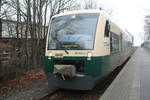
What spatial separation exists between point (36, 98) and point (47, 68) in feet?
3.68

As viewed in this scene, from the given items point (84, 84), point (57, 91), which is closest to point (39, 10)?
point (57, 91)

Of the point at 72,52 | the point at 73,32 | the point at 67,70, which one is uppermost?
the point at 73,32

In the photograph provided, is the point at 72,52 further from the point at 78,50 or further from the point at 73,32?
the point at 73,32

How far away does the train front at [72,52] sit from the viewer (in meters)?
5.71

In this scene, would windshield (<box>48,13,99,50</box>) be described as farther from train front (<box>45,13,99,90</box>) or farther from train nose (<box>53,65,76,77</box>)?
train nose (<box>53,65,76,77</box>)

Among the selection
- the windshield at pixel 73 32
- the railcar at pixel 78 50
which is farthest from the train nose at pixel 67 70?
the windshield at pixel 73 32

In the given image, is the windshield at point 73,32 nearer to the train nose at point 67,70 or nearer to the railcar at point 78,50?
the railcar at point 78,50

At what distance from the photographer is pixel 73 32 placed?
20.6 feet

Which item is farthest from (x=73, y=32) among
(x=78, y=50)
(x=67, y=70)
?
(x=67, y=70)

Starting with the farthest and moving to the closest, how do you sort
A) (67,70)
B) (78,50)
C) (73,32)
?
(73,32) → (78,50) → (67,70)

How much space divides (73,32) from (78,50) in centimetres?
77

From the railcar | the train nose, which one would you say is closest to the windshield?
the railcar

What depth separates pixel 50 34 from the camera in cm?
670

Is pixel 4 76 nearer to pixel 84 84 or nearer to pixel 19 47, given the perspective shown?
pixel 19 47
